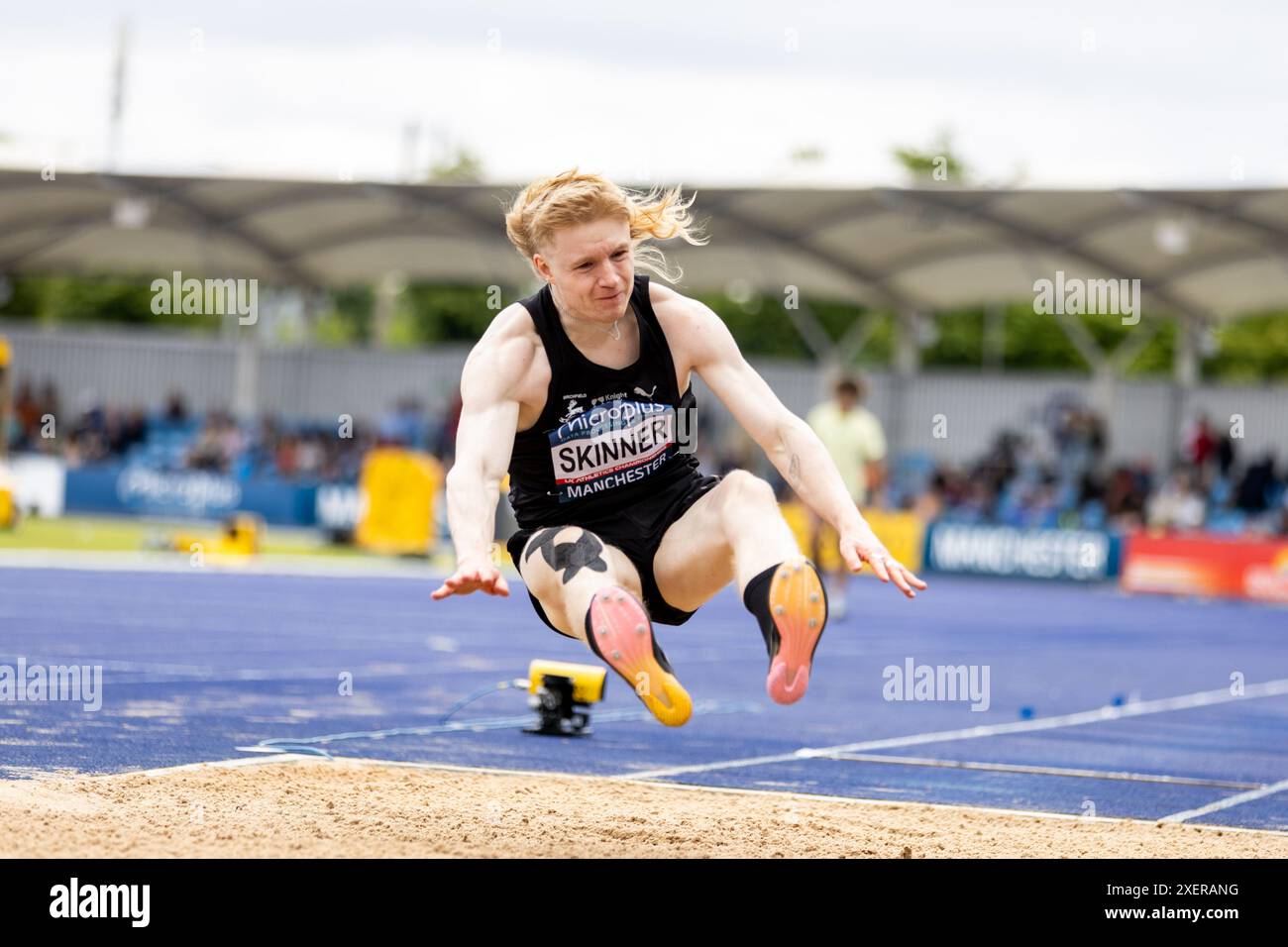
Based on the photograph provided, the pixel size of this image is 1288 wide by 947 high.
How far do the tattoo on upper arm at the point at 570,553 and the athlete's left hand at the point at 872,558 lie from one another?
31.7 inches

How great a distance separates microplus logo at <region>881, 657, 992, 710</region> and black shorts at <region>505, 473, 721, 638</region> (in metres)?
5.40

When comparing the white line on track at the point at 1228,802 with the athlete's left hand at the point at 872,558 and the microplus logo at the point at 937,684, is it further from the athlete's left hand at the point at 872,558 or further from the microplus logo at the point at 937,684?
the microplus logo at the point at 937,684

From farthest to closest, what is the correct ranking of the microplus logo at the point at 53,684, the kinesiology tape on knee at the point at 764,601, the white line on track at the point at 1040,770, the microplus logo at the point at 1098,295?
the microplus logo at the point at 1098,295, the microplus logo at the point at 53,684, the white line on track at the point at 1040,770, the kinesiology tape on knee at the point at 764,601

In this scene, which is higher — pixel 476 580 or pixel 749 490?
pixel 749 490

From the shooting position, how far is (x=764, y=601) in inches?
222

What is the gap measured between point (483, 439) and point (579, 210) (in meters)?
0.82

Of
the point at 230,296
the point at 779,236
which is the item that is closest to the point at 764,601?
the point at 779,236

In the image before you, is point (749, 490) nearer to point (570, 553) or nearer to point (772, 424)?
point (772, 424)

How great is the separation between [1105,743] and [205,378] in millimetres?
33915

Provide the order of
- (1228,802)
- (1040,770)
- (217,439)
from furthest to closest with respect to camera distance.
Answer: (217,439), (1040,770), (1228,802)

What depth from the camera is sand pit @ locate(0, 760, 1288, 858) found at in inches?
211
